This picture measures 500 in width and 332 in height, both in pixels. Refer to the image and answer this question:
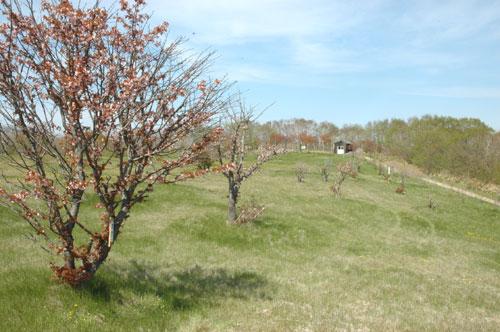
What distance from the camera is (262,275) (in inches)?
568

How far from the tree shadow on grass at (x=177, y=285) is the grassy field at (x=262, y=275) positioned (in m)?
0.04

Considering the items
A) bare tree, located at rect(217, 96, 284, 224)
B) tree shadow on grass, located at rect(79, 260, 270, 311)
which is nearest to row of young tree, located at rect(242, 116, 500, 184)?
bare tree, located at rect(217, 96, 284, 224)

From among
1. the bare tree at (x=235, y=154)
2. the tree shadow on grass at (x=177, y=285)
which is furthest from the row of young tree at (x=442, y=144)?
the tree shadow on grass at (x=177, y=285)

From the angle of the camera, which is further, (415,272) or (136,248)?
(415,272)

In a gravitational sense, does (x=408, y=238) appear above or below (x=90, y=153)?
below

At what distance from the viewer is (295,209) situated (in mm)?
29328

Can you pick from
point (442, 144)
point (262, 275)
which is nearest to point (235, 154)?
point (262, 275)

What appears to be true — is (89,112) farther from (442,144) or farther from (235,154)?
(442,144)

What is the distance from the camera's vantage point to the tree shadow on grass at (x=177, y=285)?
389 inches

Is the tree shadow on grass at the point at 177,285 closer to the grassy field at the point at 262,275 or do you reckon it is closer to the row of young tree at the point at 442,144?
the grassy field at the point at 262,275

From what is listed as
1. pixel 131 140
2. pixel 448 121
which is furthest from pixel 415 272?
pixel 448 121

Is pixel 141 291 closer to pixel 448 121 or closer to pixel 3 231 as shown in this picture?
pixel 3 231

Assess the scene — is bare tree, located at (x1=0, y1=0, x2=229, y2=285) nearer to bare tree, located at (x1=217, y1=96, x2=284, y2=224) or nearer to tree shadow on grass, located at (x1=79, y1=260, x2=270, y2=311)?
tree shadow on grass, located at (x1=79, y1=260, x2=270, y2=311)

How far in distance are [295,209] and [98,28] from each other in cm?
2225
